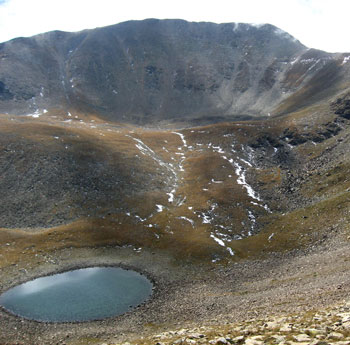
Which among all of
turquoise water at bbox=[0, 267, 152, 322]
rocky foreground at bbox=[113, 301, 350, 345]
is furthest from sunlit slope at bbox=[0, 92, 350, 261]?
rocky foreground at bbox=[113, 301, 350, 345]

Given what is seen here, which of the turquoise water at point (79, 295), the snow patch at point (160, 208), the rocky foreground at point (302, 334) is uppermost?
the rocky foreground at point (302, 334)

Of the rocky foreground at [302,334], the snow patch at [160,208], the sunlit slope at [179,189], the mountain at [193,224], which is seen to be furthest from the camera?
the snow patch at [160,208]

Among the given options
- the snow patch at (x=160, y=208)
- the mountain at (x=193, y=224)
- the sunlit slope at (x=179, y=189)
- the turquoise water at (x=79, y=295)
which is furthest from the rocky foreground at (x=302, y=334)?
the snow patch at (x=160, y=208)

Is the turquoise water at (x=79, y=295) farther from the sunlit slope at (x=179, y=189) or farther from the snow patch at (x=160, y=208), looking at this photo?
the snow patch at (x=160, y=208)

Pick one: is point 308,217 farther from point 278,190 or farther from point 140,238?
point 140,238

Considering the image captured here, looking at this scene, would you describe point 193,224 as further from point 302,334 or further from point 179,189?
point 302,334

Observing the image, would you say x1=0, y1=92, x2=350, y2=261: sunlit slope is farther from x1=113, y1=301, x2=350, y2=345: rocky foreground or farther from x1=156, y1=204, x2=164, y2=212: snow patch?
x1=113, y1=301, x2=350, y2=345: rocky foreground

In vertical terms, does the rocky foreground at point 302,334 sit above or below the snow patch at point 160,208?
above

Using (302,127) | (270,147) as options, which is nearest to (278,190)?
(270,147)

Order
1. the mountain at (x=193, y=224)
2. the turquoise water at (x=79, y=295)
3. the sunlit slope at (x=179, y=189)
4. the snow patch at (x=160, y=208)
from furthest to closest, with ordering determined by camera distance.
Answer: the snow patch at (x=160, y=208) < the sunlit slope at (x=179, y=189) < the turquoise water at (x=79, y=295) < the mountain at (x=193, y=224)

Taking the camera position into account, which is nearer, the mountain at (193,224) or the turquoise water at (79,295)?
the mountain at (193,224)
